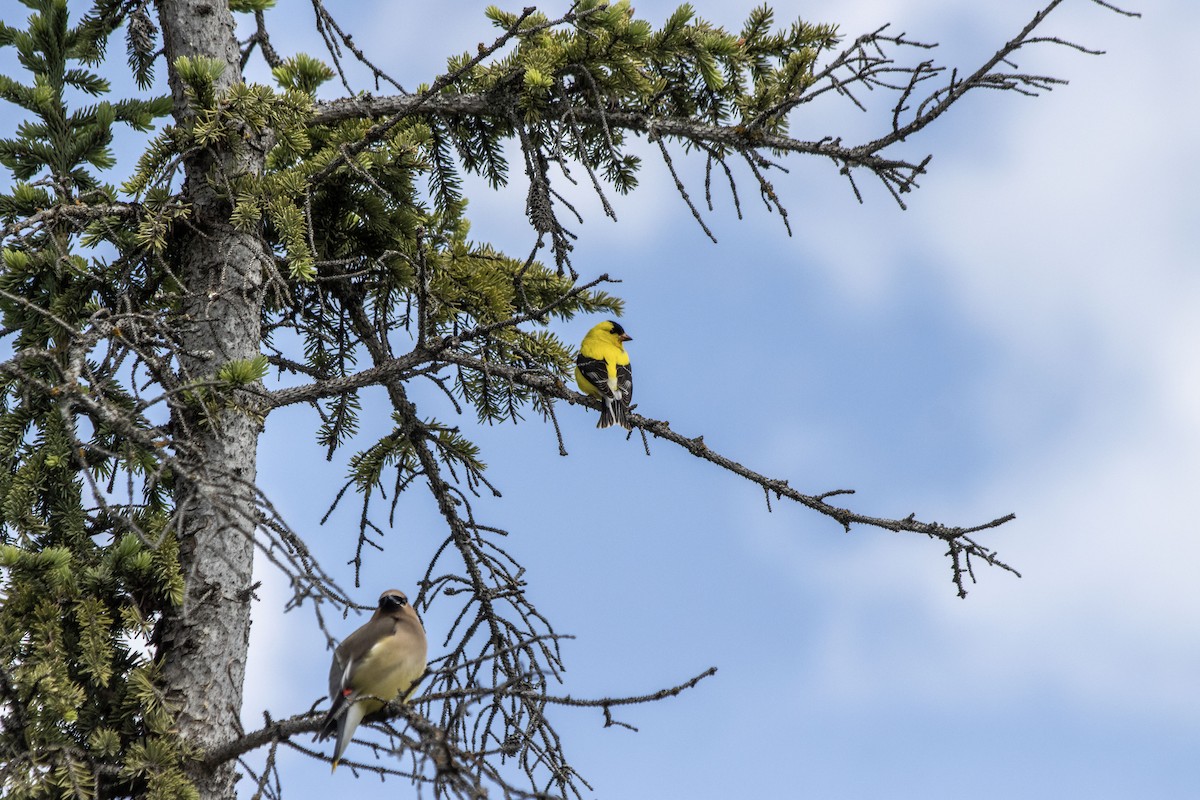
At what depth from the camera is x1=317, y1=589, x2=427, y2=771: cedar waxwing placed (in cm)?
499

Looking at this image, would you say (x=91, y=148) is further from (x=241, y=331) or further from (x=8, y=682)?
(x=8, y=682)

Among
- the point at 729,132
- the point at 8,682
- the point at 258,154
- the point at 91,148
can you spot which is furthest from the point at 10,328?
the point at 729,132

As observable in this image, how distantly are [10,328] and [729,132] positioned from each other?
14.3 ft

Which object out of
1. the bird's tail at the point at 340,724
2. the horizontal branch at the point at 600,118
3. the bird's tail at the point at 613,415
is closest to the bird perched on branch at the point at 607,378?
the bird's tail at the point at 613,415

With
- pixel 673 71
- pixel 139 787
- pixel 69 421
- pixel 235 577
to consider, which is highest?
pixel 673 71

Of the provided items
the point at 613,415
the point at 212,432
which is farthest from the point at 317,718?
the point at 613,415

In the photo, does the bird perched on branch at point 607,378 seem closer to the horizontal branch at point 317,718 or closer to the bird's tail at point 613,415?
the bird's tail at point 613,415

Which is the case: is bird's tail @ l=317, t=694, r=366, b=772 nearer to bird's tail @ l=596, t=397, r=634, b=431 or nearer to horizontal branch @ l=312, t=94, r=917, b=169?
bird's tail @ l=596, t=397, r=634, b=431

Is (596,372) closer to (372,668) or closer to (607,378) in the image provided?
(607,378)

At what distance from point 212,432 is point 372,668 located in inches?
69.3

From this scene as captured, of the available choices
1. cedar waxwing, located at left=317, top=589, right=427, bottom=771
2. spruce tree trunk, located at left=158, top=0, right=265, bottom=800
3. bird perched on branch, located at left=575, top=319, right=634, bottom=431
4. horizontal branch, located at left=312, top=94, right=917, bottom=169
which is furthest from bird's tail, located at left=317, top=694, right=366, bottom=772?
horizontal branch, located at left=312, top=94, right=917, bottom=169

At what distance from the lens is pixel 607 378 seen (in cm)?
830

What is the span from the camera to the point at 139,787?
18.0 ft

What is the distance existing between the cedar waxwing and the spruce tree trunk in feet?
2.40
